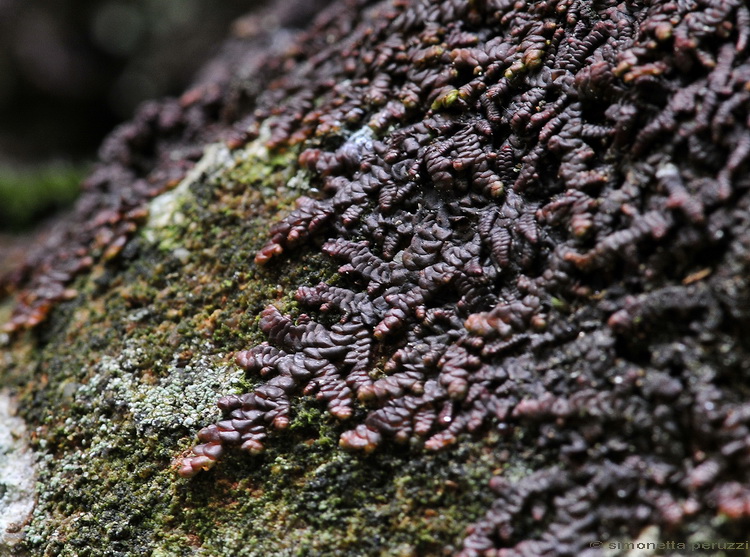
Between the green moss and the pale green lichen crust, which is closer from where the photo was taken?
the pale green lichen crust

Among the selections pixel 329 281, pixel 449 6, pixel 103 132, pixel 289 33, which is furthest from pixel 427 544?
pixel 103 132

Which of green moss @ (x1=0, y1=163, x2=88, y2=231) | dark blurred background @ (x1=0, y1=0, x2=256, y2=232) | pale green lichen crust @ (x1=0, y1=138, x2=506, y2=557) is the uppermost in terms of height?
dark blurred background @ (x1=0, y1=0, x2=256, y2=232)

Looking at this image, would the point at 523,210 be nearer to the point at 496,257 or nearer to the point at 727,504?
the point at 496,257

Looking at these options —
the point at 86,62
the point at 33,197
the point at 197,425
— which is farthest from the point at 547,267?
A: the point at 86,62

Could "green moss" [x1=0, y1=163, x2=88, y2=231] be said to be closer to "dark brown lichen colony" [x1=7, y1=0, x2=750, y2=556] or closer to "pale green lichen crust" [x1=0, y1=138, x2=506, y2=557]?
"pale green lichen crust" [x1=0, y1=138, x2=506, y2=557]

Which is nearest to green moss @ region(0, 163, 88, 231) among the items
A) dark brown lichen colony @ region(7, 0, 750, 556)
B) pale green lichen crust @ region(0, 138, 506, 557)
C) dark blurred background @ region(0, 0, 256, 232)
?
dark blurred background @ region(0, 0, 256, 232)
